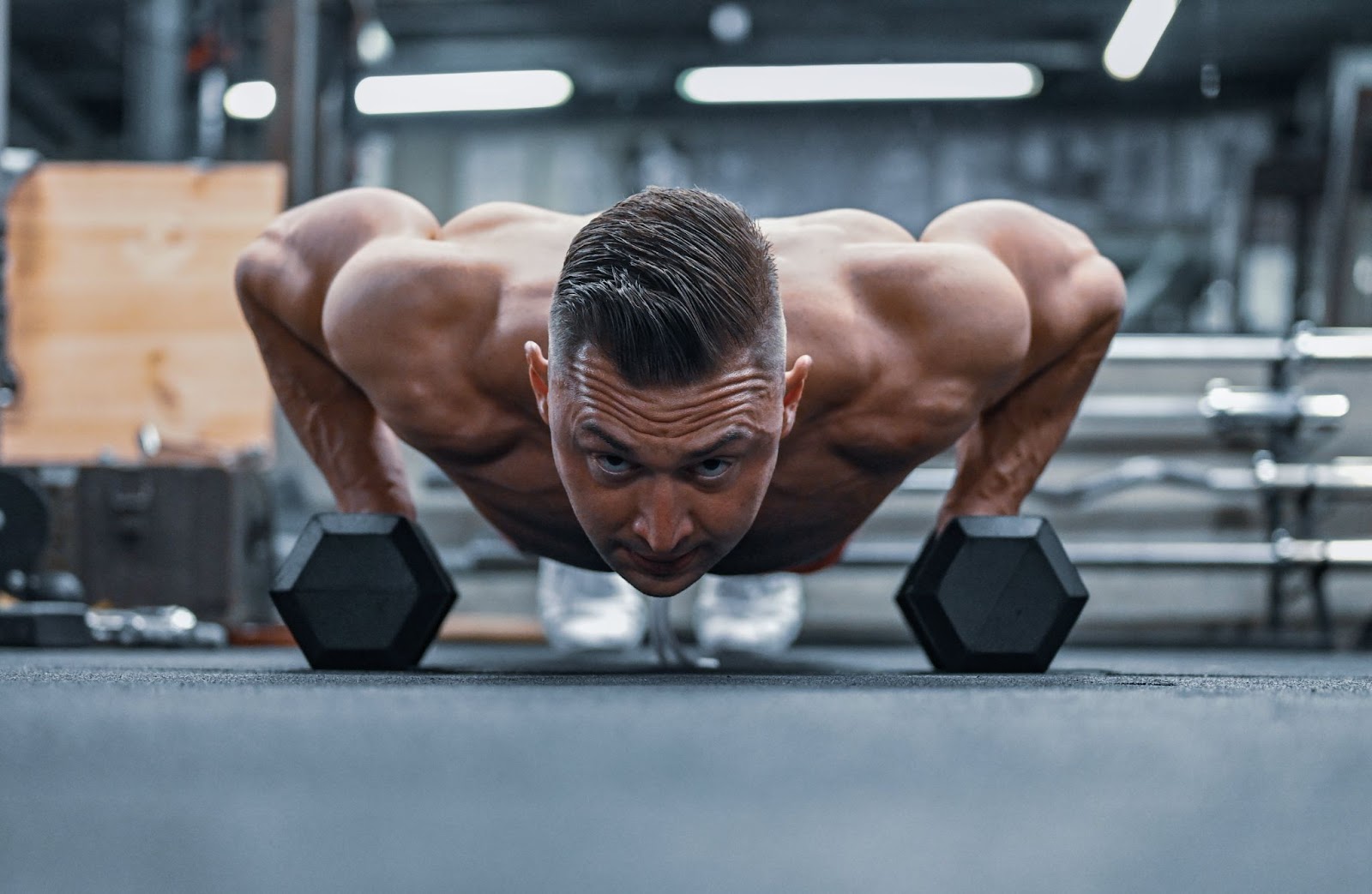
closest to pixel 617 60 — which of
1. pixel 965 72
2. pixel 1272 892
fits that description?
pixel 965 72

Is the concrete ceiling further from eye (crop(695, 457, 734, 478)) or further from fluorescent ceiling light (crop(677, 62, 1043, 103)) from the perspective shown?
eye (crop(695, 457, 734, 478))

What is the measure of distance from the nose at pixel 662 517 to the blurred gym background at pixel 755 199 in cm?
161

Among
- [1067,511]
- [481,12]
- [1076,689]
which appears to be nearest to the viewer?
[1076,689]

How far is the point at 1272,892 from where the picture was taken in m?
0.68

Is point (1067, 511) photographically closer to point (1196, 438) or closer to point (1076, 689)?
point (1196, 438)

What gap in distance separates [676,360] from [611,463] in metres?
0.13

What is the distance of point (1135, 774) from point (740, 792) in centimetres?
23

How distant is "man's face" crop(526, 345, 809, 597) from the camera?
132cm

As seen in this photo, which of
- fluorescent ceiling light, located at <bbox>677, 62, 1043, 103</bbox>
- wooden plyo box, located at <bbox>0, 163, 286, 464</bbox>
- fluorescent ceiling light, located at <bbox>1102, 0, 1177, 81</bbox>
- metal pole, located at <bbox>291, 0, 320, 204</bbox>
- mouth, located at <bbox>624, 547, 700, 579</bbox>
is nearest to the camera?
mouth, located at <bbox>624, 547, 700, 579</bbox>

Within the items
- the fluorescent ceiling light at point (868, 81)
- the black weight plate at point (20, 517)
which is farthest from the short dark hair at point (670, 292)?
the fluorescent ceiling light at point (868, 81)

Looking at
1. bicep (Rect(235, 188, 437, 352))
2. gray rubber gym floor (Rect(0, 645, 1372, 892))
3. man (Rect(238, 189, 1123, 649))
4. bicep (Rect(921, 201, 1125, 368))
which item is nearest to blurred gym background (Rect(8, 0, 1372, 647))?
bicep (Rect(235, 188, 437, 352))

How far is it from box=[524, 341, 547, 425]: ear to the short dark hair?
71 mm

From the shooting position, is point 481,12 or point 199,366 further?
point 481,12

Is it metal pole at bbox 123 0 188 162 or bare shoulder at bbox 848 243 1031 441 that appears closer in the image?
bare shoulder at bbox 848 243 1031 441
